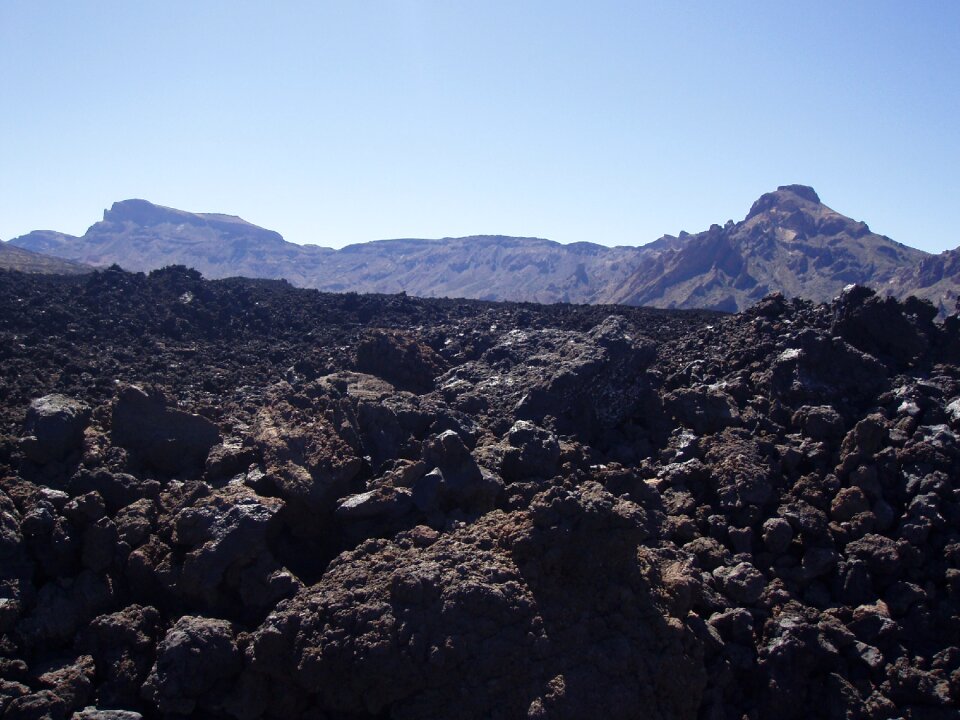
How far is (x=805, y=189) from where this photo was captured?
170125 millimetres

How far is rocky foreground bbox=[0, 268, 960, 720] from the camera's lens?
725cm

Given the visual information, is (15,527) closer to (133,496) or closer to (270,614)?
(133,496)

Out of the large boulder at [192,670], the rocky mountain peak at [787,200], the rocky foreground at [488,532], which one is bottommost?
Answer: the large boulder at [192,670]

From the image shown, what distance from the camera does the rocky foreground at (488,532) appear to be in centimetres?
725

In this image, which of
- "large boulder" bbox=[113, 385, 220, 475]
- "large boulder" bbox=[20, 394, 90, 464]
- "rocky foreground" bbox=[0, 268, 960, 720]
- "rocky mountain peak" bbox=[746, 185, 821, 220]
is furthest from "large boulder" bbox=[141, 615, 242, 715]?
"rocky mountain peak" bbox=[746, 185, 821, 220]

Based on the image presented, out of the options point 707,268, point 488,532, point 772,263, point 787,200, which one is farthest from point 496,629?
point 787,200

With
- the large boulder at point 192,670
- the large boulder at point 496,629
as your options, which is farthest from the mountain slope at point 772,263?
the large boulder at point 192,670

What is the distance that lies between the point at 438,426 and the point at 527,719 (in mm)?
4494

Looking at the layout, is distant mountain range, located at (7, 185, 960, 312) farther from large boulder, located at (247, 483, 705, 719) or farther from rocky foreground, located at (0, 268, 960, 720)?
large boulder, located at (247, 483, 705, 719)

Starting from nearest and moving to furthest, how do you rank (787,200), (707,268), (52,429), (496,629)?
(496,629)
(52,429)
(707,268)
(787,200)

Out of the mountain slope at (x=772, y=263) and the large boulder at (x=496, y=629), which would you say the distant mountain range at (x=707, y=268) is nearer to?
the mountain slope at (x=772, y=263)

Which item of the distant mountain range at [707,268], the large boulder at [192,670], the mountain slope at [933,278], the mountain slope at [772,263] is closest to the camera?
the large boulder at [192,670]

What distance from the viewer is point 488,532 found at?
8344 mm

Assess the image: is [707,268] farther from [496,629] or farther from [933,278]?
[496,629]
